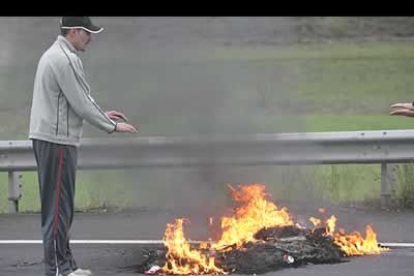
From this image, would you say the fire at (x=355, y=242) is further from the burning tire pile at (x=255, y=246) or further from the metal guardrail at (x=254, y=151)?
the metal guardrail at (x=254, y=151)

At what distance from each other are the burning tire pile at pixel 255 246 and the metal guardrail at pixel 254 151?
32.7 inches

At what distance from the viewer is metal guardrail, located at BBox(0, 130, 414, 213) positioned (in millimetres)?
8086

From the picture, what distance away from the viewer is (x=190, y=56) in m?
7.98

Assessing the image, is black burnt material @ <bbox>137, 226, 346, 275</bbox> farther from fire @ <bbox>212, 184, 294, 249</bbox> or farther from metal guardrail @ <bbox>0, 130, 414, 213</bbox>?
metal guardrail @ <bbox>0, 130, 414, 213</bbox>

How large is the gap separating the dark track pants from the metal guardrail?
1.98 meters

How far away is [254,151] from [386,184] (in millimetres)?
1646

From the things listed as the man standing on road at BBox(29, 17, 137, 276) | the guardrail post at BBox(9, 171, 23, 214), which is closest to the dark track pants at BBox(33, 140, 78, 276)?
the man standing on road at BBox(29, 17, 137, 276)

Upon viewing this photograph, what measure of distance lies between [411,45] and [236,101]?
6644mm

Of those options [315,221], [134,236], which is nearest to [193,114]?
[134,236]

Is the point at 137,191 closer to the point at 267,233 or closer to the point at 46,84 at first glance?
the point at 267,233

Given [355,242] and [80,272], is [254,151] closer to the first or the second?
[355,242]

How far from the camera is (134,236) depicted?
7754 millimetres

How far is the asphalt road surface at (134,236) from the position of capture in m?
6.48
